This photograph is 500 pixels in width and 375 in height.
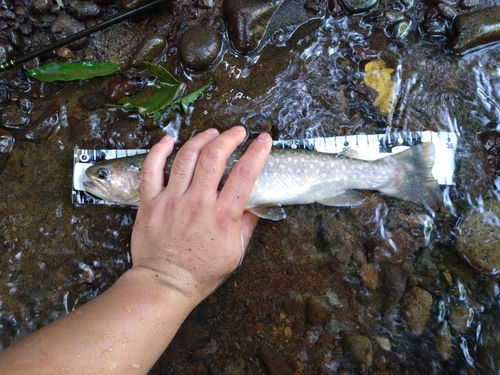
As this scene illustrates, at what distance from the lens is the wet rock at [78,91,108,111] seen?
3602 millimetres

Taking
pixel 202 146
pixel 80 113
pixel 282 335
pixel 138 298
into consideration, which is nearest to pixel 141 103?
pixel 80 113

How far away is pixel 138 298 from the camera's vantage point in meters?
2.44

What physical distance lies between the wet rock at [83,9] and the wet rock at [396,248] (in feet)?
10.9

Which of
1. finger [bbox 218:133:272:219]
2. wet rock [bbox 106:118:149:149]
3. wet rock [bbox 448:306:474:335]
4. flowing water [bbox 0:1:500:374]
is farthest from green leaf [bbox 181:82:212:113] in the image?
wet rock [bbox 448:306:474:335]

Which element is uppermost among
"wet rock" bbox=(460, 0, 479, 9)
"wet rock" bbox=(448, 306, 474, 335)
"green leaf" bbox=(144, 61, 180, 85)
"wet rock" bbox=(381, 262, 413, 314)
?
"wet rock" bbox=(460, 0, 479, 9)

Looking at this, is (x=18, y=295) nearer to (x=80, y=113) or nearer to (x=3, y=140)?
(x=3, y=140)

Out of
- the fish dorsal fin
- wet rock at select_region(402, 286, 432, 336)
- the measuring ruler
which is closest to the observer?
wet rock at select_region(402, 286, 432, 336)

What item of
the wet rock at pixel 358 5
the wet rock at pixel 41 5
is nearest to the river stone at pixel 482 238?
the wet rock at pixel 358 5

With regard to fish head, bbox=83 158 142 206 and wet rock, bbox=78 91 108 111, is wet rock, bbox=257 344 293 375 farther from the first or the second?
wet rock, bbox=78 91 108 111

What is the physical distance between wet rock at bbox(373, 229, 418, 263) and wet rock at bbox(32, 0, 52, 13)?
12.0 feet

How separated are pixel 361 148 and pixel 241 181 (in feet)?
4.16

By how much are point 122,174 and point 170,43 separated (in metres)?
1.36

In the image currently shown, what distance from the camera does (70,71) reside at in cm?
359

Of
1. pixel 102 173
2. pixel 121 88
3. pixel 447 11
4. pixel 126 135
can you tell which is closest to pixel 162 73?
pixel 121 88
